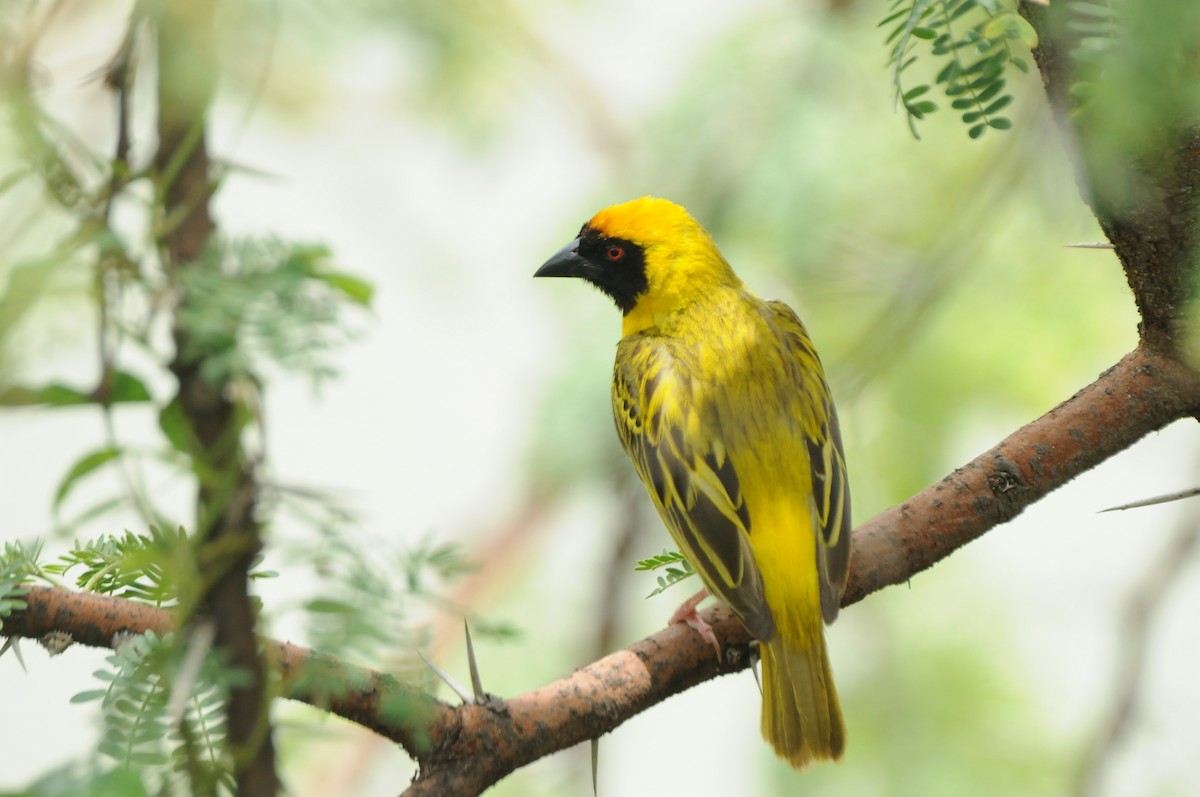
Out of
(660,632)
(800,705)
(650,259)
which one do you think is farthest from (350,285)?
(650,259)

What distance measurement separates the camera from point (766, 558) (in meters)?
2.75

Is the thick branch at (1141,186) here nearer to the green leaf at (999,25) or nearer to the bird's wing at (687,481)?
the green leaf at (999,25)

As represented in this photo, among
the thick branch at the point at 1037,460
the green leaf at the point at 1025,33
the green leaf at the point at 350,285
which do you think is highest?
the green leaf at the point at 1025,33

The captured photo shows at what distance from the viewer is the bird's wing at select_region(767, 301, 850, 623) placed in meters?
2.47

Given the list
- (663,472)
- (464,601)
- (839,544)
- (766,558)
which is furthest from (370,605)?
(464,601)

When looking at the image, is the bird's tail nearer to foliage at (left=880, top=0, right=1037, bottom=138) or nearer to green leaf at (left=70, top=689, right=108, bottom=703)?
foliage at (left=880, top=0, right=1037, bottom=138)

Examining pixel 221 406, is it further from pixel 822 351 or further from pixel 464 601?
pixel 464 601

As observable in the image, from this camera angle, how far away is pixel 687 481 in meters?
2.99

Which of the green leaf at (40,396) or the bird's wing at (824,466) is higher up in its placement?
the green leaf at (40,396)

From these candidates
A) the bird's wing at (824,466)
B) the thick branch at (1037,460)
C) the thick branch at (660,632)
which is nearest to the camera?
the thick branch at (660,632)

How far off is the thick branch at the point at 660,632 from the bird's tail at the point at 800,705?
22cm

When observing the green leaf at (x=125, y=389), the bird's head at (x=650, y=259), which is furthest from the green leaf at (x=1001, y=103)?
the bird's head at (x=650, y=259)

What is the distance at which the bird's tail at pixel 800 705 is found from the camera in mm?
2617

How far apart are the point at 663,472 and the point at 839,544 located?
0.70 meters
